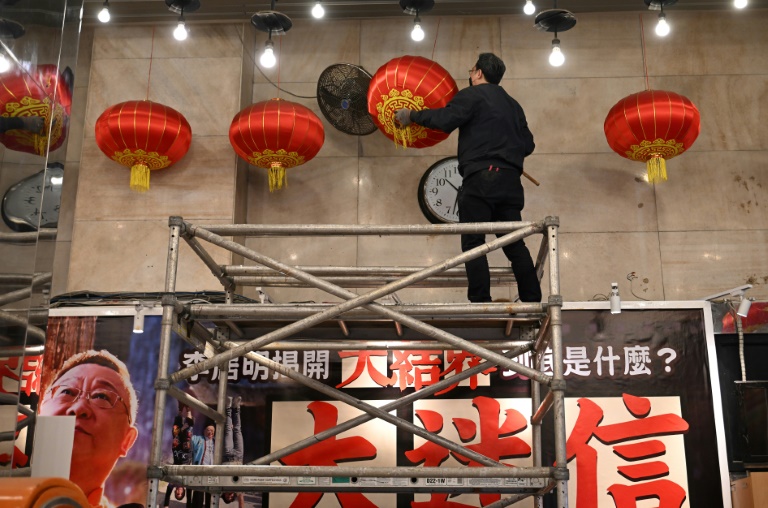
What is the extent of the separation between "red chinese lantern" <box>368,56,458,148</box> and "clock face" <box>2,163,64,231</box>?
11.6 feet

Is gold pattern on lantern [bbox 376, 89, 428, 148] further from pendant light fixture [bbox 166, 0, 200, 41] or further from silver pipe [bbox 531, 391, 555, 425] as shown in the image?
silver pipe [bbox 531, 391, 555, 425]

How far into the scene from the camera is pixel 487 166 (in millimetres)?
5750

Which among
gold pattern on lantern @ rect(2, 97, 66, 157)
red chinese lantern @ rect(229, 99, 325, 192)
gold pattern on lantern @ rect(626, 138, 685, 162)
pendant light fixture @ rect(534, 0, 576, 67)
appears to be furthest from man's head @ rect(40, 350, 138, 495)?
gold pattern on lantern @ rect(626, 138, 685, 162)

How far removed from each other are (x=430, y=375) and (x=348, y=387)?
0.69m

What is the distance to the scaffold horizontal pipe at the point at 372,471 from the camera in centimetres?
459

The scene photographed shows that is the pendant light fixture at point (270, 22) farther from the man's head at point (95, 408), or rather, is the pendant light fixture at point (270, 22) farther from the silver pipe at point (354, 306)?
the silver pipe at point (354, 306)

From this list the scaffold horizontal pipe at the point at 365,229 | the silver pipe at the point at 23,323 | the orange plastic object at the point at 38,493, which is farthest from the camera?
the scaffold horizontal pipe at the point at 365,229

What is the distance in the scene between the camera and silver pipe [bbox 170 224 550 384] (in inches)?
186

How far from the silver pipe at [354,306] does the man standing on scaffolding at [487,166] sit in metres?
0.62

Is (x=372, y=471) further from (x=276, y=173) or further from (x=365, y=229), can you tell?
(x=276, y=173)

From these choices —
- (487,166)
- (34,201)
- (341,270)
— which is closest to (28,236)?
(34,201)

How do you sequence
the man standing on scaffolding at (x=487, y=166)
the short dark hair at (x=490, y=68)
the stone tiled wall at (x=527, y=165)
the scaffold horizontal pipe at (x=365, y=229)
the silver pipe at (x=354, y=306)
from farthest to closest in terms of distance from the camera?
the stone tiled wall at (x=527, y=165) → the short dark hair at (x=490, y=68) → the man standing on scaffolding at (x=487, y=166) → the scaffold horizontal pipe at (x=365, y=229) → the silver pipe at (x=354, y=306)

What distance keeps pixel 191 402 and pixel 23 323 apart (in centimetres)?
198

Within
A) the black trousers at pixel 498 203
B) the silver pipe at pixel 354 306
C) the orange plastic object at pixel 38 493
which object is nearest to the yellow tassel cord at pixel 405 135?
the black trousers at pixel 498 203
